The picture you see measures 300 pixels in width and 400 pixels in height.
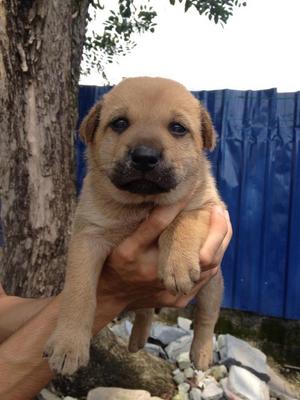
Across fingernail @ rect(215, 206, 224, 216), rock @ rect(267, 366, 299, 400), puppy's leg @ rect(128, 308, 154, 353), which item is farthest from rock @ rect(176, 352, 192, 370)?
fingernail @ rect(215, 206, 224, 216)

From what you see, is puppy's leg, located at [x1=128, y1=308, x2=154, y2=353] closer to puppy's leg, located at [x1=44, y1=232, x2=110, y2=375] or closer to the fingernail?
puppy's leg, located at [x1=44, y1=232, x2=110, y2=375]

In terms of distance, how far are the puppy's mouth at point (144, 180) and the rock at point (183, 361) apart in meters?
2.87

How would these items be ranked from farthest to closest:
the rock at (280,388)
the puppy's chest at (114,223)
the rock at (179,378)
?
1. the rock at (280,388)
2. the rock at (179,378)
3. the puppy's chest at (114,223)

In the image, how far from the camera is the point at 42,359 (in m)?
2.11

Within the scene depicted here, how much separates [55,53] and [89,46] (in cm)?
439

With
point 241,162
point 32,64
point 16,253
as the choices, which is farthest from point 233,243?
point 32,64

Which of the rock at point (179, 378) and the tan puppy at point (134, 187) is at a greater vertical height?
the tan puppy at point (134, 187)

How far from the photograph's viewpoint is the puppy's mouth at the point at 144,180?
6.66 ft

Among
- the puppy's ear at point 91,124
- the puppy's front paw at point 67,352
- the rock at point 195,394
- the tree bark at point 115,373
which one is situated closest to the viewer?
the puppy's front paw at point 67,352

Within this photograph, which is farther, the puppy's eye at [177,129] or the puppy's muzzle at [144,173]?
the puppy's eye at [177,129]

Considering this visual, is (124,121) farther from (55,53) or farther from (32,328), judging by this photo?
(55,53)

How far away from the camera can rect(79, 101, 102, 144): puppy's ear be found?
252 centimetres

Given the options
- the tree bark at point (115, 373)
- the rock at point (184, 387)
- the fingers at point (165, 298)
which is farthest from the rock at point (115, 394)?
the fingers at point (165, 298)

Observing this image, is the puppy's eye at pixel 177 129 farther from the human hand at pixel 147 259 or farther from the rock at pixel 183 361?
the rock at pixel 183 361
